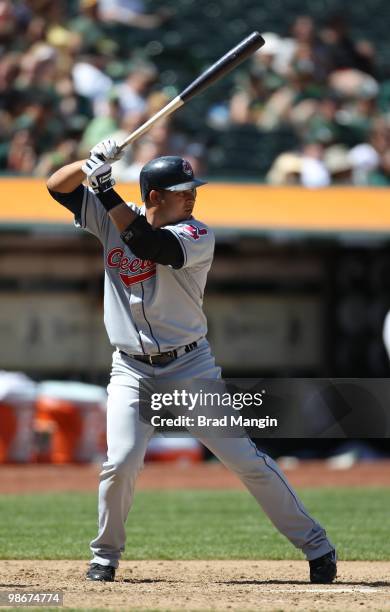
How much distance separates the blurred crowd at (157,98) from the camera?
11.5 m

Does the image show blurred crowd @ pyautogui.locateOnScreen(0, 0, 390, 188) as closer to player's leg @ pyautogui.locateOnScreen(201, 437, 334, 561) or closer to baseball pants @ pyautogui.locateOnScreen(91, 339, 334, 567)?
baseball pants @ pyautogui.locateOnScreen(91, 339, 334, 567)

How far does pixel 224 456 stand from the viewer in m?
5.00

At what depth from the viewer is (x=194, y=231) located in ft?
16.3

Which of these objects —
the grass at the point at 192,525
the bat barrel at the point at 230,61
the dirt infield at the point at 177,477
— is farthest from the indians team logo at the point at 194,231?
the dirt infield at the point at 177,477

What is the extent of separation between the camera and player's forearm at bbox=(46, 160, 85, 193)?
5020mm

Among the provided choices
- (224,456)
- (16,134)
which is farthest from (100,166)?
(16,134)

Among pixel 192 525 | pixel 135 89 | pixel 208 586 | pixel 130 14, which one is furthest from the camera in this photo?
pixel 130 14

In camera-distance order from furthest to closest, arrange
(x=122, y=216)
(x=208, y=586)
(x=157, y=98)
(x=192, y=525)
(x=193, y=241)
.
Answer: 1. (x=157, y=98)
2. (x=192, y=525)
3. (x=208, y=586)
4. (x=193, y=241)
5. (x=122, y=216)

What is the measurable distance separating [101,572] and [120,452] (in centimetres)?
57

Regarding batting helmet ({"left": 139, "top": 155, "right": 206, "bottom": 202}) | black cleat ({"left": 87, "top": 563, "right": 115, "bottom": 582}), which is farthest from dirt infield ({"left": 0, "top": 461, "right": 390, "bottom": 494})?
batting helmet ({"left": 139, "top": 155, "right": 206, "bottom": 202})

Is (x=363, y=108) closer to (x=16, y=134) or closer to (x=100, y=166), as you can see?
(x=16, y=134)

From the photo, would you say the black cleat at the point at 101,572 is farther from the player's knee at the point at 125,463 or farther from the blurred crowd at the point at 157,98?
the blurred crowd at the point at 157,98

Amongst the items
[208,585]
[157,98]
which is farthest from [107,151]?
[157,98]

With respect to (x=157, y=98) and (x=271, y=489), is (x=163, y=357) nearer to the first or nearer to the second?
(x=271, y=489)
